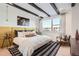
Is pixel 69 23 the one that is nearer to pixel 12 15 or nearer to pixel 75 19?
pixel 75 19

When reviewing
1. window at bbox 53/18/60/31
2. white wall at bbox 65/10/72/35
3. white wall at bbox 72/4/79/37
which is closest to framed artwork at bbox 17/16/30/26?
window at bbox 53/18/60/31

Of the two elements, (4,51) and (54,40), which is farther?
(54,40)

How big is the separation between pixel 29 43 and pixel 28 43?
0.02m

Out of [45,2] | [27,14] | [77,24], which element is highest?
[45,2]

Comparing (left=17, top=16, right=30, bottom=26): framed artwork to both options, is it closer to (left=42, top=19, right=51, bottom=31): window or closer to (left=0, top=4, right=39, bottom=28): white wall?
(left=0, top=4, right=39, bottom=28): white wall

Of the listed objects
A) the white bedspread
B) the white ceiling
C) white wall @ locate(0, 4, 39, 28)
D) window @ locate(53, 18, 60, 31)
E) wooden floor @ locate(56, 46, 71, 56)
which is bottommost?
wooden floor @ locate(56, 46, 71, 56)

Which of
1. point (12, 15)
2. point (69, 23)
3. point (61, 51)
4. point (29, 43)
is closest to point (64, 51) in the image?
point (61, 51)

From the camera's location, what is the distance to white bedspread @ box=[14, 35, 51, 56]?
1.66 m

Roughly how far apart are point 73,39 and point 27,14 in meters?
0.94

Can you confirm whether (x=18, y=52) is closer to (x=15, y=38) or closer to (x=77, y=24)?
(x=15, y=38)

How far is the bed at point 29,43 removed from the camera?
1.66 meters

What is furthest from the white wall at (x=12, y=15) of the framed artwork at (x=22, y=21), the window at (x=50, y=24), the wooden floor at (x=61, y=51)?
the wooden floor at (x=61, y=51)

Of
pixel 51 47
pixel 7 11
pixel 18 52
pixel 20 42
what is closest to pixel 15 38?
pixel 20 42

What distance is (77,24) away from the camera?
5.67ft
